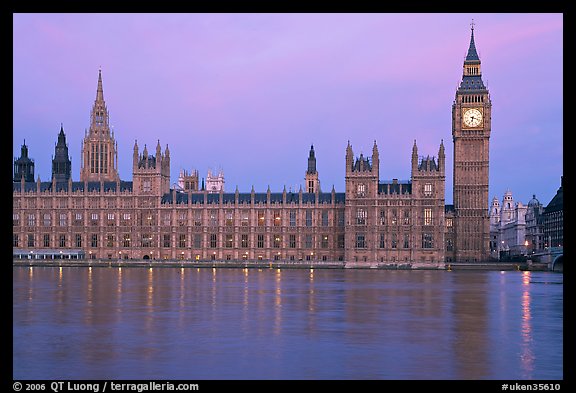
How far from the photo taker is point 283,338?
32031 millimetres

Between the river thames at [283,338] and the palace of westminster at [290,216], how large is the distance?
89.7m

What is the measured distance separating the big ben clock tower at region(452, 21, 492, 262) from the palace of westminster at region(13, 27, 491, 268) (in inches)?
7.5

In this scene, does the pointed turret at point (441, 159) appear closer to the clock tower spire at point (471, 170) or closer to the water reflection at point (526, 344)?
the clock tower spire at point (471, 170)

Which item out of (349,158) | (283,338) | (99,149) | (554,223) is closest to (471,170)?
(349,158)

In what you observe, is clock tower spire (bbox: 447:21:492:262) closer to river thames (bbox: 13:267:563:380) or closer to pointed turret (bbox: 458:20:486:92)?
pointed turret (bbox: 458:20:486:92)

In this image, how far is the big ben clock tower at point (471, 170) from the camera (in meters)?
147

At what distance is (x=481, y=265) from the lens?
132875 millimetres

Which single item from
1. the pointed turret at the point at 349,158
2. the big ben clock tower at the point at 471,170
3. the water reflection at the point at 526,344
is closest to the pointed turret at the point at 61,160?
the pointed turret at the point at 349,158

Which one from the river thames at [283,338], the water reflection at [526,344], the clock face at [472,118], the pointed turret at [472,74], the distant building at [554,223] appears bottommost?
the water reflection at [526,344]

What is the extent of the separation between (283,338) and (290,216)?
11774 centimetres

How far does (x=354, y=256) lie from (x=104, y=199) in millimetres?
50240
